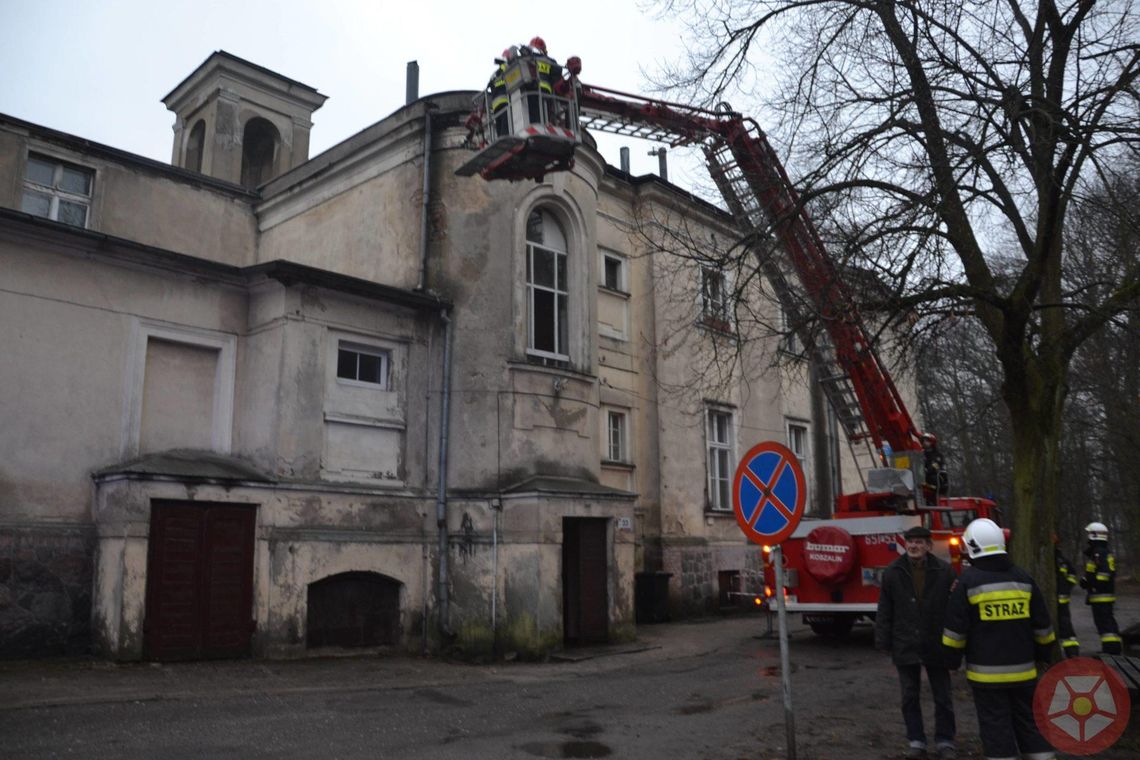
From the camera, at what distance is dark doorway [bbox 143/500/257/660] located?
1161cm

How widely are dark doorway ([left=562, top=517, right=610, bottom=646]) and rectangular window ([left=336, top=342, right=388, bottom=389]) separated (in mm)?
3764

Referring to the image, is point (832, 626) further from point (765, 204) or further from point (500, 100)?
point (500, 100)

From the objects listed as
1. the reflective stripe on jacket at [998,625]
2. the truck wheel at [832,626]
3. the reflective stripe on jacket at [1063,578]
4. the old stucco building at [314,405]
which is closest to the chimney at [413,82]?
the old stucco building at [314,405]

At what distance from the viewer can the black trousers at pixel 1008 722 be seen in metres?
6.12

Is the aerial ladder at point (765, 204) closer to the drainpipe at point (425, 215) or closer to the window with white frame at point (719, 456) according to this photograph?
the drainpipe at point (425, 215)

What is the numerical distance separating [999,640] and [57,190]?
17229 millimetres

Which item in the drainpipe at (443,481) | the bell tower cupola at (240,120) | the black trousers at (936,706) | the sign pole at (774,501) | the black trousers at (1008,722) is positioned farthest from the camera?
the bell tower cupola at (240,120)

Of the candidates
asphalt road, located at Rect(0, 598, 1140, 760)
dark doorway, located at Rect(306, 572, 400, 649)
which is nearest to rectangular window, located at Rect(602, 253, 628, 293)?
dark doorway, located at Rect(306, 572, 400, 649)

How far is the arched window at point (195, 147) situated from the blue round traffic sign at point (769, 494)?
70.2 ft

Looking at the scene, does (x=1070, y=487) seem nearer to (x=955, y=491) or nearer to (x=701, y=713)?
(x=955, y=491)

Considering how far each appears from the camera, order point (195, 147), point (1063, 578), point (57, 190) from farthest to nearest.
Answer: point (195, 147) → point (57, 190) → point (1063, 578)

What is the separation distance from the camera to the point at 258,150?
25.1 metres

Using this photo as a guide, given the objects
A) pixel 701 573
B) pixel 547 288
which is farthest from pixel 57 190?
pixel 701 573

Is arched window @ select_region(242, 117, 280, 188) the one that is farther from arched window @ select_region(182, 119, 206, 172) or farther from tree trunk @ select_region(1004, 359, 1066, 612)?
tree trunk @ select_region(1004, 359, 1066, 612)
